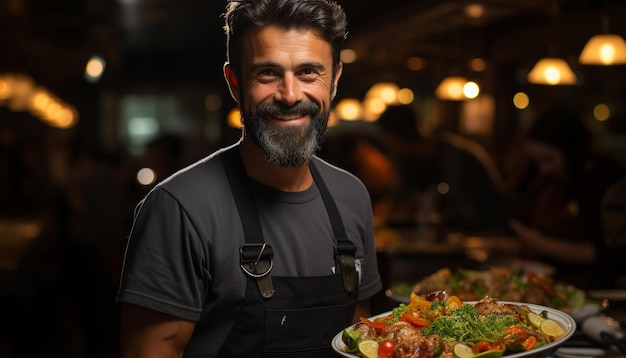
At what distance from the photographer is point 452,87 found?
7.34 meters

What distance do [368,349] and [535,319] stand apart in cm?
44

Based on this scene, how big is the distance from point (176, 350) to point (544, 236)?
125 inches

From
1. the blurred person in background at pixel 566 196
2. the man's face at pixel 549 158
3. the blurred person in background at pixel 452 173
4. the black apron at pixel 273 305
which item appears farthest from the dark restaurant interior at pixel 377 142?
the black apron at pixel 273 305

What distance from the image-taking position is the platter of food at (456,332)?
6.15 feet

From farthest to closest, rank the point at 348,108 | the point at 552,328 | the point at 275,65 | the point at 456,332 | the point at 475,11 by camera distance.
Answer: the point at 348,108 < the point at 475,11 < the point at 275,65 < the point at 552,328 < the point at 456,332

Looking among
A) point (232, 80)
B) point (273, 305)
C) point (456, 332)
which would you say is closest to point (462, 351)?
point (456, 332)

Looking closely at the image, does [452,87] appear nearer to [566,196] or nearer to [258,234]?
[566,196]

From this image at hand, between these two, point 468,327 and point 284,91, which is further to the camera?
point 284,91

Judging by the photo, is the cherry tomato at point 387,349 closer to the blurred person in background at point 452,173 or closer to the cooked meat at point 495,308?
the cooked meat at point 495,308

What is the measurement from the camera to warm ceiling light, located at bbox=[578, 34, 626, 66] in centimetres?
450

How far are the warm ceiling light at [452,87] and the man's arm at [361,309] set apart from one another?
4821mm

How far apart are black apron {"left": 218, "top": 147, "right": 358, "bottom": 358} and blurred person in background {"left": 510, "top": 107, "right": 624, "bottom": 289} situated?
251cm

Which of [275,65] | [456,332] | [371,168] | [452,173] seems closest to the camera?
[456,332]

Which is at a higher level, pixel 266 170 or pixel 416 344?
pixel 266 170
